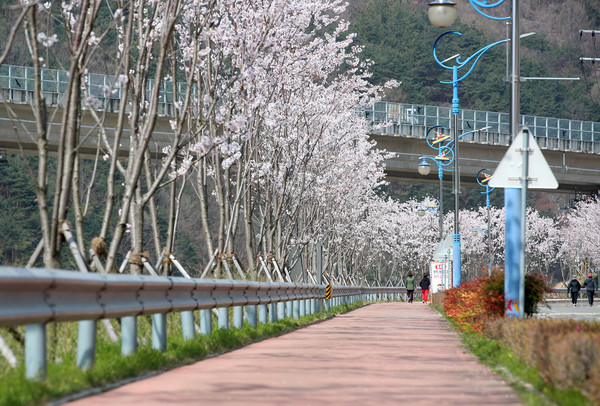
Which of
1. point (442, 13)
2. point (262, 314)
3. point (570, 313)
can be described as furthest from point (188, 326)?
point (570, 313)

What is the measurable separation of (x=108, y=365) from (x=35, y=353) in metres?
1.29

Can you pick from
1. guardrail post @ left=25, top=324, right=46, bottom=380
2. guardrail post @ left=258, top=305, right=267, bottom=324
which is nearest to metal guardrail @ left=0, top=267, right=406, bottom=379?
guardrail post @ left=25, top=324, right=46, bottom=380

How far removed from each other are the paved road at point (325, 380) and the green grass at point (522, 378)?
5.1 inches

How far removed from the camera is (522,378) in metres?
9.09

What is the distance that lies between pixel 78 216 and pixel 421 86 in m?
99.2

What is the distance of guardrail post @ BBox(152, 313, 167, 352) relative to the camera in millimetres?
10758

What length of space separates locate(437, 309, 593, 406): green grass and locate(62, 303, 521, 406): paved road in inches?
5.1

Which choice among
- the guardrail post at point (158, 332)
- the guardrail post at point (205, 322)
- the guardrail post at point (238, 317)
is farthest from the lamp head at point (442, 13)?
the guardrail post at point (158, 332)

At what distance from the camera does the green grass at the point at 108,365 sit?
6969 mm

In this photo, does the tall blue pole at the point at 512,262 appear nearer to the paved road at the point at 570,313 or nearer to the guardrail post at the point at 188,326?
the paved road at the point at 570,313

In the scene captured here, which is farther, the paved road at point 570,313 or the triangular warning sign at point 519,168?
the paved road at point 570,313

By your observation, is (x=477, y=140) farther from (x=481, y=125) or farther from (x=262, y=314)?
(x=262, y=314)

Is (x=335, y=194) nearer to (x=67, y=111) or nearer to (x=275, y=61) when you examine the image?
(x=275, y=61)

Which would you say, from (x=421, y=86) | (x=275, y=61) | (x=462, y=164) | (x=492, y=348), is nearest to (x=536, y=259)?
(x=421, y=86)
